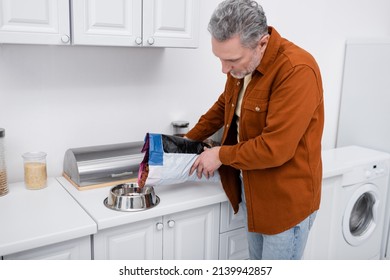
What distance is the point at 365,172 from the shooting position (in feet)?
8.01

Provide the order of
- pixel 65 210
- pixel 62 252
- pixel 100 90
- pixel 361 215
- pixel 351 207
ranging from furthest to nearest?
pixel 361 215 < pixel 351 207 < pixel 100 90 < pixel 65 210 < pixel 62 252

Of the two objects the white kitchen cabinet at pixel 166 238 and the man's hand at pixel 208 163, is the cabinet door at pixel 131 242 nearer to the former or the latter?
the white kitchen cabinet at pixel 166 238

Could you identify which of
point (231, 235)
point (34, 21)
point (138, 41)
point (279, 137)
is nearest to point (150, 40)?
point (138, 41)

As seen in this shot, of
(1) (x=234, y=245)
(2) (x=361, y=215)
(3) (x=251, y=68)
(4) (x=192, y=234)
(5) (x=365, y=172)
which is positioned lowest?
(2) (x=361, y=215)

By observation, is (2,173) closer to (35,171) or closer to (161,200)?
(35,171)

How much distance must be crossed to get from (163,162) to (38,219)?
0.51 m

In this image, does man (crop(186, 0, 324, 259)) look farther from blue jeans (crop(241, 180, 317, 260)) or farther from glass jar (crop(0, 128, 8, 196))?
glass jar (crop(0, 128, 8, 196))

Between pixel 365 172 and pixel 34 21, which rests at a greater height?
pixel 34 21

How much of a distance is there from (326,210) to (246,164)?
3.40 ft

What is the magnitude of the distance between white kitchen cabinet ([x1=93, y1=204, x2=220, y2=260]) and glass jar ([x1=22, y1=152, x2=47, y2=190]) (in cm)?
44

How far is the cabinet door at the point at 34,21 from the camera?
56.2 inches

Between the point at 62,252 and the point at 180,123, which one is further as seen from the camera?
the point at 180,123

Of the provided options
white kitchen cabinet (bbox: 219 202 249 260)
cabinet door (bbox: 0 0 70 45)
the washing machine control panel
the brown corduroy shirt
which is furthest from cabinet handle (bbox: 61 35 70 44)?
the washing machine control panel
